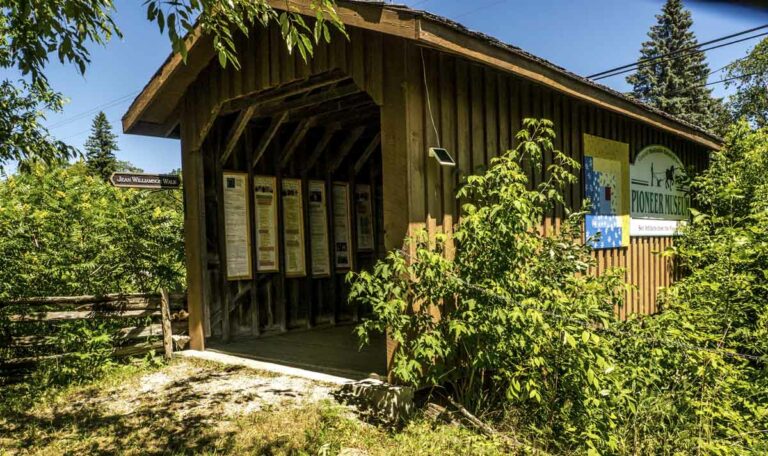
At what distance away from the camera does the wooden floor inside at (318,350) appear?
5.93 meters

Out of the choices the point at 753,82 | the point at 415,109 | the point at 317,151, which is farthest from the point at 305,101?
the point at 753,82

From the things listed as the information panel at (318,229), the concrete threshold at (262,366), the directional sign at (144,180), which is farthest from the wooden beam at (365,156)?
the concrete threshold at (262,366)

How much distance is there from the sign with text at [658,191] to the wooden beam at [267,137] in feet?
18.3

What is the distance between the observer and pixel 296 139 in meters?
8.05

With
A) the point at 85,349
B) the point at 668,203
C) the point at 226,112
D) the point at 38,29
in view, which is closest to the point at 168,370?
the point at 85,349

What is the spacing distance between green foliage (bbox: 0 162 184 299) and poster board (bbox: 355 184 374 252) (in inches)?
127

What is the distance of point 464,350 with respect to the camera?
4566mm

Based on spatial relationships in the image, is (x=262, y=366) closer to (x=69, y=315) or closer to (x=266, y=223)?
(x=69, y=315)

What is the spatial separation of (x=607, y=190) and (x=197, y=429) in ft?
20.4

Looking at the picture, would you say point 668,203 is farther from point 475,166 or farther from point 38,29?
point 38,29

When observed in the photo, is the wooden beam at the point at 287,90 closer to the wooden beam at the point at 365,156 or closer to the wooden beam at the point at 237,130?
the wooden beam at the point at 237,130

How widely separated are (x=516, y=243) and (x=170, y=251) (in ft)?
17.6

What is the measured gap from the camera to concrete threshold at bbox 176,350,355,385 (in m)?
5.35

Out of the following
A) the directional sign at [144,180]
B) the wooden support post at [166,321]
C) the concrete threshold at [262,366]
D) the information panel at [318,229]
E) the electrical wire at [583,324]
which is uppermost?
the directional sign at [144,180]
